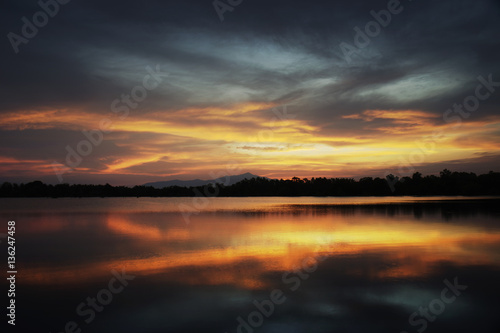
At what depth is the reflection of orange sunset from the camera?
12.7 meters

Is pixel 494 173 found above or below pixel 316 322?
above

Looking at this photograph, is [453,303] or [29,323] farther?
[453,303]

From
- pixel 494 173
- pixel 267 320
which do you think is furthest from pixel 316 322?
pixel 494 173

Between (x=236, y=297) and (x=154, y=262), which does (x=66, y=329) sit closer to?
(x=236, y=297)

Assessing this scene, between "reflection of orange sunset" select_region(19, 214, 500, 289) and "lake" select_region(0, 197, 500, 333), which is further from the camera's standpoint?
"reflection of orange sunset" select_region(19, 214, 500, 289)

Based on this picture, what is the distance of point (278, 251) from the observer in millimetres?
16812

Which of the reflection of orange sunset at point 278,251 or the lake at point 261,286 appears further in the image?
the reflection of orange sunset at point 278,251

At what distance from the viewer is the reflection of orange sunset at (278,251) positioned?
12688mm

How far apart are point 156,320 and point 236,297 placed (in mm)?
2307

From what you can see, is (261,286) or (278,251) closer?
(261,286)

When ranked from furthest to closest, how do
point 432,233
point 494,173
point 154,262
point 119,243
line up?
point 494,173
point 432,233
point 119,243
point 154,262

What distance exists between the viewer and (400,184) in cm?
16188

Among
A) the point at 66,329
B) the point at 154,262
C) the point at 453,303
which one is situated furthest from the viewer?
the point at 154,262

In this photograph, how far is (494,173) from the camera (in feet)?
446
